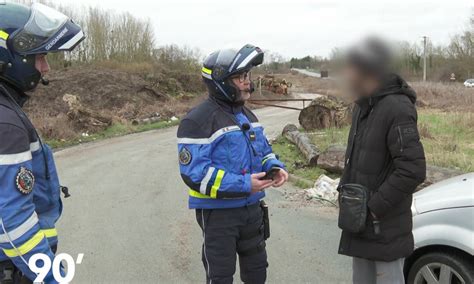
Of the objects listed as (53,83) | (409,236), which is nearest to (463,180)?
(409,236)

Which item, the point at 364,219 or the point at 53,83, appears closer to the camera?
the point at 364,219

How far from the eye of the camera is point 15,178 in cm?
203

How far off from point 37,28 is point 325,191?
5.85 meters

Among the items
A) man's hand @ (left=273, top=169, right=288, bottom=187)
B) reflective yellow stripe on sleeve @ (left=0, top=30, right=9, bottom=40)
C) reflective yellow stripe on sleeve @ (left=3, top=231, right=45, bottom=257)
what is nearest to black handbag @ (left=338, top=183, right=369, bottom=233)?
man's hand @ (left=273, top=169, right=288, bottom=187)

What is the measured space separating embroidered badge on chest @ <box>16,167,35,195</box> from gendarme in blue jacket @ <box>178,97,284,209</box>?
1.08 meters

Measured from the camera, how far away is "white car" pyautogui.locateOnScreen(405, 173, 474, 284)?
3.23 m

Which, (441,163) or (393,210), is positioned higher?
(393,210)

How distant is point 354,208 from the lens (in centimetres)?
300

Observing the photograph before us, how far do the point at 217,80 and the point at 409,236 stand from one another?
5.25 ft

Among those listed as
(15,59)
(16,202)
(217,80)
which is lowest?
(16,202)

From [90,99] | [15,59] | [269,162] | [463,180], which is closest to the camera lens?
[15,59]

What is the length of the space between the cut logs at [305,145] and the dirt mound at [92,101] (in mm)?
7884

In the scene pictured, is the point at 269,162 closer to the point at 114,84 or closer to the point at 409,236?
the point at 409,236

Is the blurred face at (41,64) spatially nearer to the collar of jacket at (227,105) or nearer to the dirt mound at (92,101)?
the collar of jacket at (227,105)
